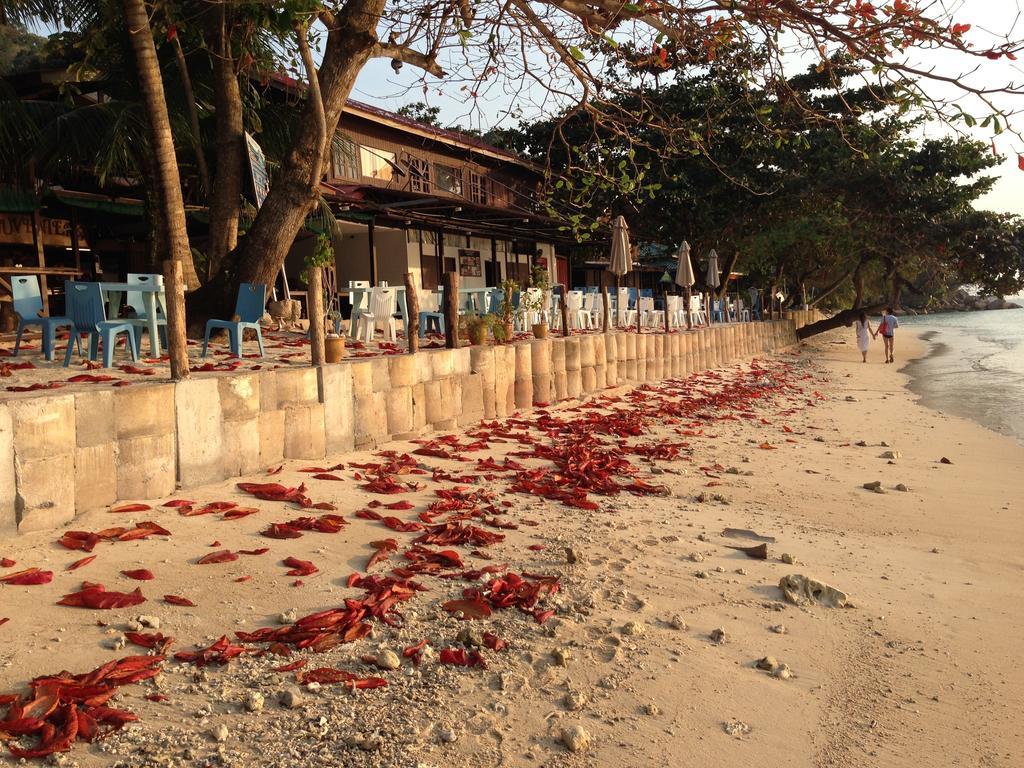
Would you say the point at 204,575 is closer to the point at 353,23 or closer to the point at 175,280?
the point at 175,280

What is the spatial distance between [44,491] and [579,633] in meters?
2.94

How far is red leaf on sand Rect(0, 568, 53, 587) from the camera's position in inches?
137

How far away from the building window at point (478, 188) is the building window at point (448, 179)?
0.65 metres

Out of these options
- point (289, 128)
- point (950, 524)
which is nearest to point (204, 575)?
Result: point (950, 524)

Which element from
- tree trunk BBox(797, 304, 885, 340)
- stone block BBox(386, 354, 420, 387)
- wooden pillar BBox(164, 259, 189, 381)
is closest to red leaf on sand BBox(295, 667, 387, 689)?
wooden pillar BBox(164, 259, 189, 381)

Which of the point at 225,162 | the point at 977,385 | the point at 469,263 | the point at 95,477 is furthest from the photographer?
the point at 469,263

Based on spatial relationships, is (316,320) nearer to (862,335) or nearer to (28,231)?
(28,231)

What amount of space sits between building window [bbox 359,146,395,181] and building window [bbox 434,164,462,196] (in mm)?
1729

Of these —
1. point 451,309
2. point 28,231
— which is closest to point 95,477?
point 451,309

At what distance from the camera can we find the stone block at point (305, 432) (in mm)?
5926

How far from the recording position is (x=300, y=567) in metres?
3.87

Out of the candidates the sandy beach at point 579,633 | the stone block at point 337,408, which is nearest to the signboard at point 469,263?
the stone block at point 337,408

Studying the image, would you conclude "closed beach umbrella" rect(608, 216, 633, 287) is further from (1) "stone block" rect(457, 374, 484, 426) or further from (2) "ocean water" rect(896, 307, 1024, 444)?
(1) "stone block" rect(457, 374, 484, 426)

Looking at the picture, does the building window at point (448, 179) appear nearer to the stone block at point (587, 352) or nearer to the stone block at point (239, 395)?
the stone block at point (587, 352)
